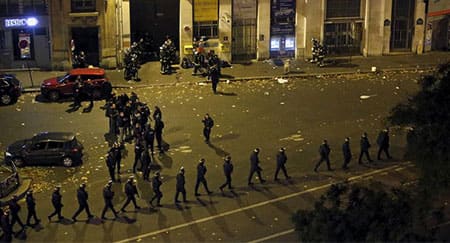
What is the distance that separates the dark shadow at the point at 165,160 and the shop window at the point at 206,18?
16.6 meters

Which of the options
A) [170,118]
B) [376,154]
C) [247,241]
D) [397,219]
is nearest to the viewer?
[397,219]

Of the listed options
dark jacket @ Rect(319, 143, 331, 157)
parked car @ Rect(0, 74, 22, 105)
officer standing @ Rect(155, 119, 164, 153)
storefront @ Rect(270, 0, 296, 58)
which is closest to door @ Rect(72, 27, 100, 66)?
parked car @ Rect(0, 74, 22, 105)

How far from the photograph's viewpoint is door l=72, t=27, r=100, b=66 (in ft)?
143

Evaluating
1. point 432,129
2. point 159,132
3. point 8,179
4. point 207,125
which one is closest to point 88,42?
point 159,132

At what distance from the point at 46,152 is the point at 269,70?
1803 cm

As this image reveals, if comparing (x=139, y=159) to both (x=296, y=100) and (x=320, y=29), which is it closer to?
(x=296, y=100)

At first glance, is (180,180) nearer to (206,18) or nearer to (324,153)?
(324,153)

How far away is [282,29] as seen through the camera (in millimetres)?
46281

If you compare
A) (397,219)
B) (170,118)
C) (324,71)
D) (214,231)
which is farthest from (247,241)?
(324,71)

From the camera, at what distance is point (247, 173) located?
91.8 feet

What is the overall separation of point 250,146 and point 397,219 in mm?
15382

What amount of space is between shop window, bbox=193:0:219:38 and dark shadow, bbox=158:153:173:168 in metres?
16.6

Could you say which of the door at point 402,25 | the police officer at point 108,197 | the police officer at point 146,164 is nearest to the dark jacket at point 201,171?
the police officer at point 146,164

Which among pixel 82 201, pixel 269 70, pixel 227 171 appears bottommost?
pixel 82 201
